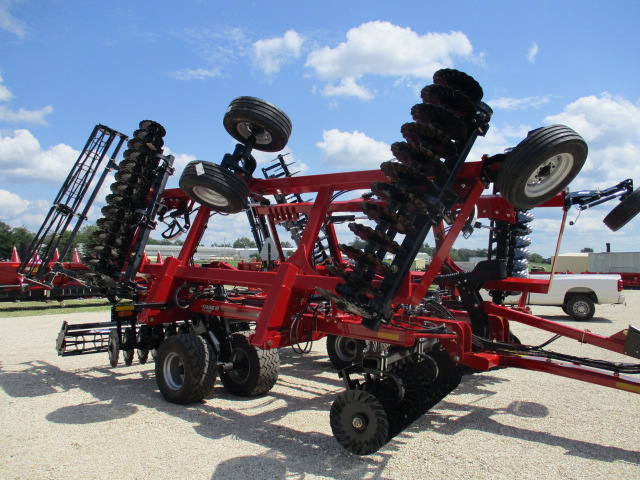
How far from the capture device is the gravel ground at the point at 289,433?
396 cm

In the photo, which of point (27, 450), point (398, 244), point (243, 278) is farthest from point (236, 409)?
point (398, 244)

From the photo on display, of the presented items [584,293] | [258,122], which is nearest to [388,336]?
[258,122]

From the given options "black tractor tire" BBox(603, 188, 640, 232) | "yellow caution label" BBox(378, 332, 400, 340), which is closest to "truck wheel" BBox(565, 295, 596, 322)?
"black tractor tire" BBox(603, 188, 640, 232)

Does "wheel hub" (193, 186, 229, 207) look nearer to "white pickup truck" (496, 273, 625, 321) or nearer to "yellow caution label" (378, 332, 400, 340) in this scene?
"yellow caution label" (378, 332, 400, 340)

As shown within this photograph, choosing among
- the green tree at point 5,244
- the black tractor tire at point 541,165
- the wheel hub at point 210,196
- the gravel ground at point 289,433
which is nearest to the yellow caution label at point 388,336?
the gravel ground at point 289,433

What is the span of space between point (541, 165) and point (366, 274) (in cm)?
156

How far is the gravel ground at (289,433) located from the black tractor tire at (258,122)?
3.09m

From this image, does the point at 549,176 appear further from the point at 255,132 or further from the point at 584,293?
the point at 584,293

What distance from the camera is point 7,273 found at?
16.1 m

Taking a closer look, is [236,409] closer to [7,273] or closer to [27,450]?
[27,450]

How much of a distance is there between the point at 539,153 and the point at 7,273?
1723 cm

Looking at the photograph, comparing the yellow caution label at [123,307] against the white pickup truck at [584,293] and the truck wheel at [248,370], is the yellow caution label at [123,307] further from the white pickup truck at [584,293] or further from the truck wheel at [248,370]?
the white pickup truck at [584,293]

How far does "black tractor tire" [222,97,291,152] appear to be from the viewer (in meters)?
5.33

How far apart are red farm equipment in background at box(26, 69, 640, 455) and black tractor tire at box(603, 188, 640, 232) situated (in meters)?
0.01
